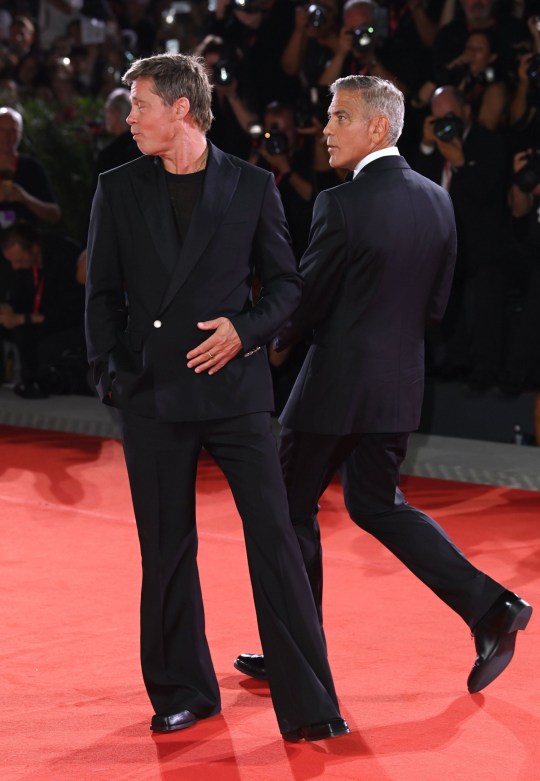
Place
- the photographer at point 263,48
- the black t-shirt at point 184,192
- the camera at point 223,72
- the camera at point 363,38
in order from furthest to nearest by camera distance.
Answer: the photographer at point 263,48 < the camera at point 223,72 < the camera at point 363,38 < the black t-shirt at point 184,192

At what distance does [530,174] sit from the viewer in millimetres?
6680

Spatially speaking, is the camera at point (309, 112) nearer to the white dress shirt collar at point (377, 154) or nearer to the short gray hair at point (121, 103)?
the short gray hair at point (121, 103)

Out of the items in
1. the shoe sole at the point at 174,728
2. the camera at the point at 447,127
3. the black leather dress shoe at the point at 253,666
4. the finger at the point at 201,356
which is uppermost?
the finger at the point at 201,356

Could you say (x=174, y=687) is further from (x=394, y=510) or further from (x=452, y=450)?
(x=452, y=450)

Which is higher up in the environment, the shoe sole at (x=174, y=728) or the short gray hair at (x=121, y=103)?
the short gray hair at (x=121, y=103)

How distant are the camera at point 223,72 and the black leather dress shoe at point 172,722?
17.1ft

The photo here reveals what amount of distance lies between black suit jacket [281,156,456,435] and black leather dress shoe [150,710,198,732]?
78 centimetres

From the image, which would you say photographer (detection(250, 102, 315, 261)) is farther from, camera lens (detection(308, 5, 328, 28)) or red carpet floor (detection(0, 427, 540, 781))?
red carpet floor (detection(0, 427, 540, 781))

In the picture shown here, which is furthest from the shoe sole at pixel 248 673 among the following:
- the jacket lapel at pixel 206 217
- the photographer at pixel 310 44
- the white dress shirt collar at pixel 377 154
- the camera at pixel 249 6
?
the camera at pixel 249 6

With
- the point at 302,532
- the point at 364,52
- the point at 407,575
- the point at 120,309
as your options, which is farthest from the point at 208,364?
the point at 364,52

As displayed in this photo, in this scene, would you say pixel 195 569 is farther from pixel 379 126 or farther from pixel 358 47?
pixel 358 47

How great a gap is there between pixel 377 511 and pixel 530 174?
11.8 ft

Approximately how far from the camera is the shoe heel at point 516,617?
3.45 m

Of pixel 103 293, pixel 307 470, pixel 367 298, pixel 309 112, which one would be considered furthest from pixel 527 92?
pixel 103 293
